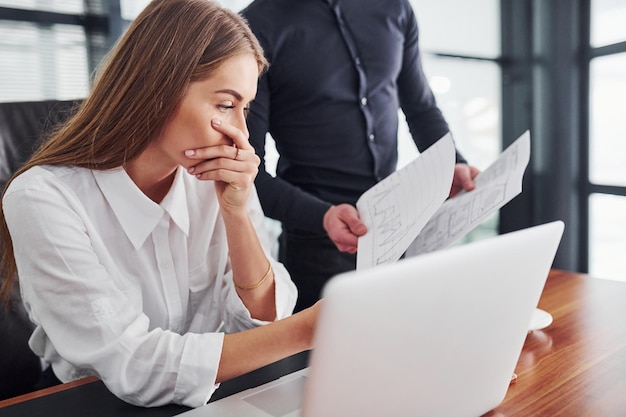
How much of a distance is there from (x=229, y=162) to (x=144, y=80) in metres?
0.19

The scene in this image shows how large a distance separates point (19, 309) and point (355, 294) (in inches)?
41.2

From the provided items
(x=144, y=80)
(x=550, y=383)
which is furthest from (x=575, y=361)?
(x=144, y=80)

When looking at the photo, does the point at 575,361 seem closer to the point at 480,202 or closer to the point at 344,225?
the point at 480,202

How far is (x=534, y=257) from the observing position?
61 cm

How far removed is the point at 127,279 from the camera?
104cm

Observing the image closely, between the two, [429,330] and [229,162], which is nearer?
[429,330]

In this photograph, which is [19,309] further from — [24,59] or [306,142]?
[24,59]

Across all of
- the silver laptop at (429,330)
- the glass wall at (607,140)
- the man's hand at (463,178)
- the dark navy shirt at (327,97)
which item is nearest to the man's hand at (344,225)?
the man's hand at (463,178)

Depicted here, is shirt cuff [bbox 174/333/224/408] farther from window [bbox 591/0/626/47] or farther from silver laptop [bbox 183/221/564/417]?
window [bbox 591/0/626/47]

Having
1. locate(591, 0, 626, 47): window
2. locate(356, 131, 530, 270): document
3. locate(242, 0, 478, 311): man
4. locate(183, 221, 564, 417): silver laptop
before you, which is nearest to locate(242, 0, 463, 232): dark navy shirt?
locate(242, 0, 478, 311): man

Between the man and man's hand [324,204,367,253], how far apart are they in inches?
11.6

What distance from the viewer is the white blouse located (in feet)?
2.72

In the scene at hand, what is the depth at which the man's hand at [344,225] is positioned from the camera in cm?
116

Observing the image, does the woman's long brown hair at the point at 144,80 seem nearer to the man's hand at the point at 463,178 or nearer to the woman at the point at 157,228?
the woman at the point at 157,228
